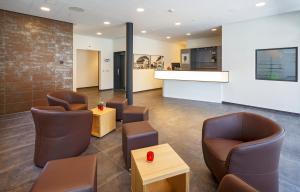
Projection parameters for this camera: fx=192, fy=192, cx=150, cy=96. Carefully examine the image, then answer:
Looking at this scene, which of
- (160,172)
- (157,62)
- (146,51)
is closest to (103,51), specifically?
(146,51)

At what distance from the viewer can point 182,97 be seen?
817 cm

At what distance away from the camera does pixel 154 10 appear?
534 cm

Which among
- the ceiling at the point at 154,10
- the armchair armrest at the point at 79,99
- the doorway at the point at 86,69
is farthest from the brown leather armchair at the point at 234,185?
the doorway at the point at 86,69

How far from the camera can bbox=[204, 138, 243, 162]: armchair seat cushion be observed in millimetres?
2005

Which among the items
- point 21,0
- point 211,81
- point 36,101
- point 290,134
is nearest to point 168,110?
point 211,81

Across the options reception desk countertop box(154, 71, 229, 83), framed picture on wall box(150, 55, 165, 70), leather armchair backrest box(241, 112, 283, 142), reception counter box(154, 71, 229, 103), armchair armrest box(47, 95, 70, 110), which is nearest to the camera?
leather armchair backrest box(241, 112, 283, 142)

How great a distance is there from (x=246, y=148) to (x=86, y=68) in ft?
36.1

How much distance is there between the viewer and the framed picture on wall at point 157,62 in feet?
35.8

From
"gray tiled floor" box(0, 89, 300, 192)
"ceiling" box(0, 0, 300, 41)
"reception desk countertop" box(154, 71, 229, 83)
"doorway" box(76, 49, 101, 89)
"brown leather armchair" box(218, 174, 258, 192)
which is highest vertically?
"ceiling" box(0, 0, 300, 41)

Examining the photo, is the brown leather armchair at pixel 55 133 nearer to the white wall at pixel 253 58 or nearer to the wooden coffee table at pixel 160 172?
the wooden coffee table at pixel 160 172

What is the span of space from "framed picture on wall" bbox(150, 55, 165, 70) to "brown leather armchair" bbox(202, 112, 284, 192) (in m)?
8.69

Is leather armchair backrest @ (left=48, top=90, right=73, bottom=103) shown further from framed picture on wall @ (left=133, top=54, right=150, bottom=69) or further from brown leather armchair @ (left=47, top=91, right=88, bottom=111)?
framed picture on wall @ (left=133, top=54, right=150, bottom=69)

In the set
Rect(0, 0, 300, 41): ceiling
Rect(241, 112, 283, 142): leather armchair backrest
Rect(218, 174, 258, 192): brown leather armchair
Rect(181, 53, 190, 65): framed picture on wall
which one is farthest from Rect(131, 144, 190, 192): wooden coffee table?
Rect(181, 53, 190, 65): framed picture on wall

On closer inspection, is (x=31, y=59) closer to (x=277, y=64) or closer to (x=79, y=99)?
(x=79, y=99)
